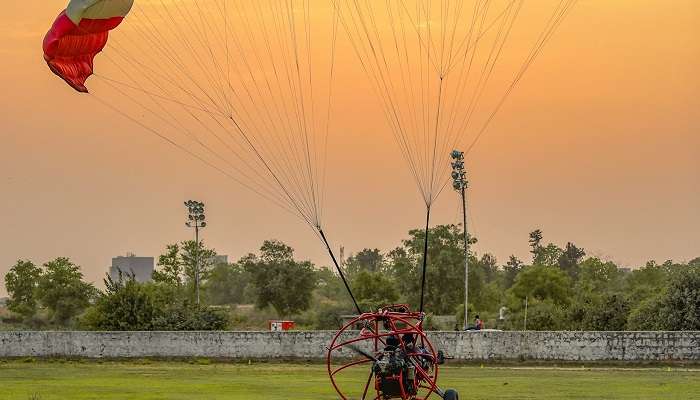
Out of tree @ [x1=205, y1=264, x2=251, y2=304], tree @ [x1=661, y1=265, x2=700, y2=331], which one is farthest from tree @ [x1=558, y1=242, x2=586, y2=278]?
tree @ [x1=661, y1=265, x2=700, y2=331]

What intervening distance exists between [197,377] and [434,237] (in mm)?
73088

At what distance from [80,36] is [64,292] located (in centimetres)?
7470

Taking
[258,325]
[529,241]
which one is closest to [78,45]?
[258,325]

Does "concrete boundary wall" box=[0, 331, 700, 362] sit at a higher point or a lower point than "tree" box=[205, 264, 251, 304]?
lower

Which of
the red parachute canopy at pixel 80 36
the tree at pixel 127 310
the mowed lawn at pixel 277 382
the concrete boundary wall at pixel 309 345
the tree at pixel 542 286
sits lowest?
the mowed lawn at pixel 277 382

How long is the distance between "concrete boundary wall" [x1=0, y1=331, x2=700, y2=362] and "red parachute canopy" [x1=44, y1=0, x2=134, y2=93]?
15.9 meters

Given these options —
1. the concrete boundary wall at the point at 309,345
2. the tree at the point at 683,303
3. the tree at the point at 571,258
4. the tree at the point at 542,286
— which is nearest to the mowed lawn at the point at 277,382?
the concrete boundary wall at the point at 309,345

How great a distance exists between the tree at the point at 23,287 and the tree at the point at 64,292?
15.0ft

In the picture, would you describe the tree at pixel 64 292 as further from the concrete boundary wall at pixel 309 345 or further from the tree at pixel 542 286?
the concrete boundary wall at pixel 309 345

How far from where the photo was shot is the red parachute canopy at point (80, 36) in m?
29.5

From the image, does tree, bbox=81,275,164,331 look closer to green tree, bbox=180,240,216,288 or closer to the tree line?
the tree line

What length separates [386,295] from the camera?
335 feet

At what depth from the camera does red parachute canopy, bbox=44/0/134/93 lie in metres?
29.5

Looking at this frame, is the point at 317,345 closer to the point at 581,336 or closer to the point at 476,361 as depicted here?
the point at 476,361
